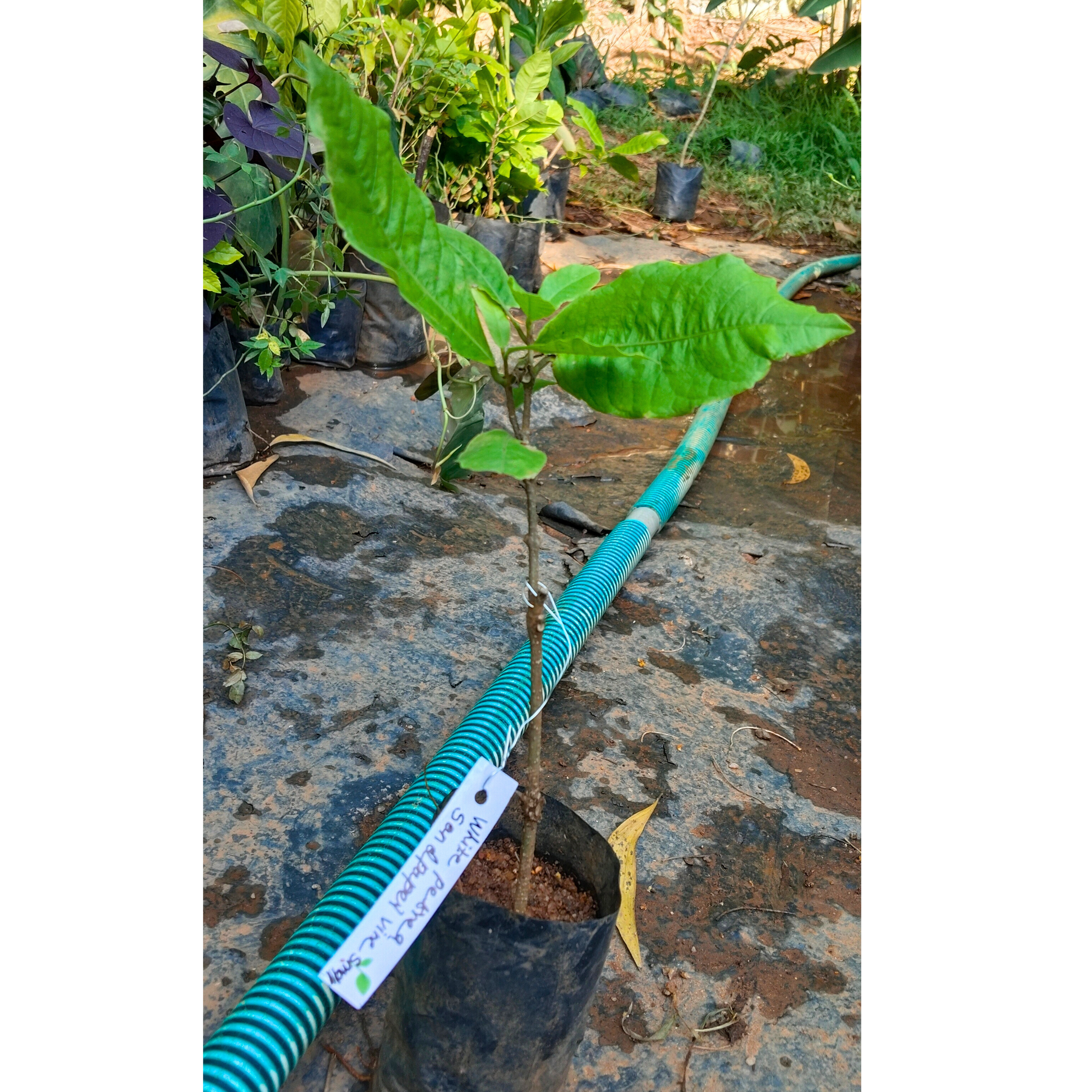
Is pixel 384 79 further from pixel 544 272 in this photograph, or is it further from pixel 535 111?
pixel 544 272

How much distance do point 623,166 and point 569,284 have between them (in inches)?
129

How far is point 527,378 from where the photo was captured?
770mm

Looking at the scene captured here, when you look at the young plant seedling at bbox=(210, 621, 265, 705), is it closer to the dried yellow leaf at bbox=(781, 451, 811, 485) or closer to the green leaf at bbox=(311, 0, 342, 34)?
the green leaf at bbox=(311, 0, 342, 34)

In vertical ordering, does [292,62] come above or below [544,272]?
above

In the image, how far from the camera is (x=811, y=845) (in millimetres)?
1461

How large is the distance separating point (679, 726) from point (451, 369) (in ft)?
4.33

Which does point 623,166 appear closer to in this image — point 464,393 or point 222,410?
point 222,410

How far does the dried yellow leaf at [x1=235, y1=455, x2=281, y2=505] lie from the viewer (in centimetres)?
207

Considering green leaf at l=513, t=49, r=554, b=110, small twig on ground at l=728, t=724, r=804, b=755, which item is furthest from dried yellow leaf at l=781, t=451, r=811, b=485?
green leaf at l=513, t=49, r=554, b=110

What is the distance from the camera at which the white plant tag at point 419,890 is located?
713 millimetres

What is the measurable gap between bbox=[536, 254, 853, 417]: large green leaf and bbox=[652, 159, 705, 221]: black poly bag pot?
180 inches

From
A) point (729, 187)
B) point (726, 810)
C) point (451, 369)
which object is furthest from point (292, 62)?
point (729, 187)

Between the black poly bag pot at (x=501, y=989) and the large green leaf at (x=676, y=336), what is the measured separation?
18.6 inches

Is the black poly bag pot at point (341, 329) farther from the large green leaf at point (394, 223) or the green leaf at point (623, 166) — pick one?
the large green leaf at point (394, 223)
